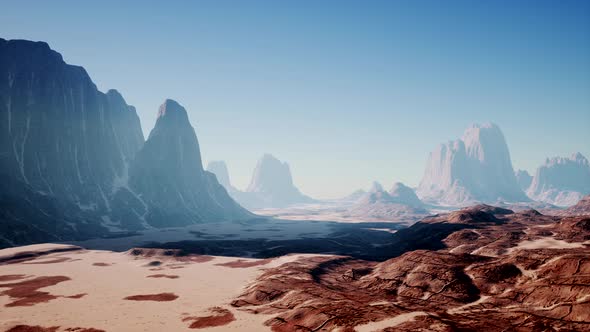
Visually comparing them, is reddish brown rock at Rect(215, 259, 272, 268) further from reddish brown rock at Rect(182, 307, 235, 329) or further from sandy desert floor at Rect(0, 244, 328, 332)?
reddish brown rock at Rect(182, 307, 235, 329)

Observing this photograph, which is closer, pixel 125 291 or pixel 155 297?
pixel 155 297

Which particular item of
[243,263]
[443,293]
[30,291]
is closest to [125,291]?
[30,291]

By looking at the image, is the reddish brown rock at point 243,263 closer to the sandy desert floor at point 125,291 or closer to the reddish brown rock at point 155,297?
the sandy desert floor at point 125,291

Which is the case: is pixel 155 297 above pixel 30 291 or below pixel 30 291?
below

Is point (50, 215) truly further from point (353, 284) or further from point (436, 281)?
point (436, 281)

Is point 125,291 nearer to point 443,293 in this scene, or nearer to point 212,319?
point 212,319

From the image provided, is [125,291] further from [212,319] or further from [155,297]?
[212,319]

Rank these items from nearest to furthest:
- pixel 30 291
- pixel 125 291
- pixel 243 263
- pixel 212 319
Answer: pixel 212 319 → pixel 30 291 → pixel 125 291 → pixel 243 263

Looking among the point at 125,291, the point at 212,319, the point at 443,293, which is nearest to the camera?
the point at 212,319

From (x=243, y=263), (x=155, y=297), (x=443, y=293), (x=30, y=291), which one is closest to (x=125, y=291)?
(x=155, y=297)

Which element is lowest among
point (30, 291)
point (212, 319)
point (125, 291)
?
point (125, 291)

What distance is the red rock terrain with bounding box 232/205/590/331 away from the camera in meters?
39.8

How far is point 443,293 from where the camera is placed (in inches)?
2154

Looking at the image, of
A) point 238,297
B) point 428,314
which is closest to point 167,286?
point 238,297
